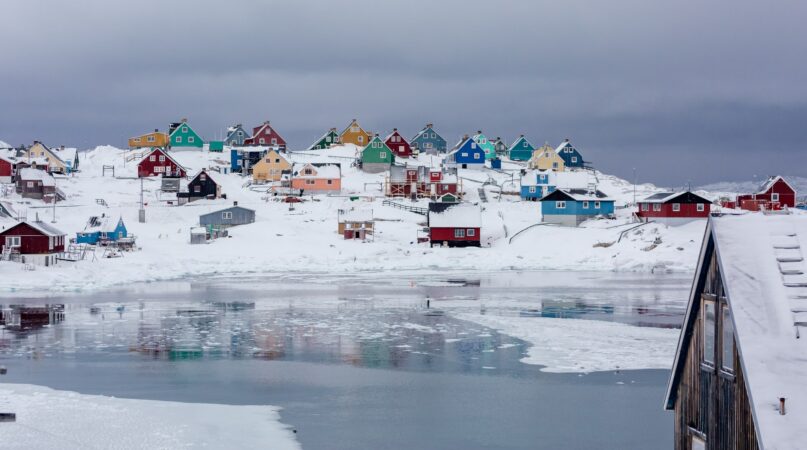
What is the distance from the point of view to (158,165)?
337ft

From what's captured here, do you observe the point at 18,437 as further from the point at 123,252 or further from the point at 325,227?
the point at 325,227

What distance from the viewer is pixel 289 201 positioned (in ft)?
299

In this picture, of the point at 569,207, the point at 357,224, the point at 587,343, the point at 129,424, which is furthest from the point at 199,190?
the point at 129,424

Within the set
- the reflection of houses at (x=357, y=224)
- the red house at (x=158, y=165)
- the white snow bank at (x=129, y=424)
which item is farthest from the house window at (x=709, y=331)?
the red house at (x=158, y=165)

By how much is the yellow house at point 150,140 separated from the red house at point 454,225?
6090 centimetres

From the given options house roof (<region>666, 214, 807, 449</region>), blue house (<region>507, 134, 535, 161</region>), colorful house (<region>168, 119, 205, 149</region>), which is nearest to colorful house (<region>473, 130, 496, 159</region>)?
blue house (<region>507, 134, 535, 161</region>)

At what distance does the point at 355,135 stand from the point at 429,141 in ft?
36.7

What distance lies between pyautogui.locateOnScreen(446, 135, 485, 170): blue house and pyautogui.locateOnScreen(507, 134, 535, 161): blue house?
51.6 ft

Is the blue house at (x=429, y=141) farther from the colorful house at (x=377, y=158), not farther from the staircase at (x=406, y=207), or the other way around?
the staircase at (x=406, y=207)

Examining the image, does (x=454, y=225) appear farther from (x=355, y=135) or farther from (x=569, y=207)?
(x=355, y=135)

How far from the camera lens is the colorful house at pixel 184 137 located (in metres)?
120

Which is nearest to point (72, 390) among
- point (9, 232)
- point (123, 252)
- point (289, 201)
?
point (9, 232)

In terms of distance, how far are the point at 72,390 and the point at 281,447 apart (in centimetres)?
858

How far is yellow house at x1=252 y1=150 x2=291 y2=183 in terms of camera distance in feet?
340
